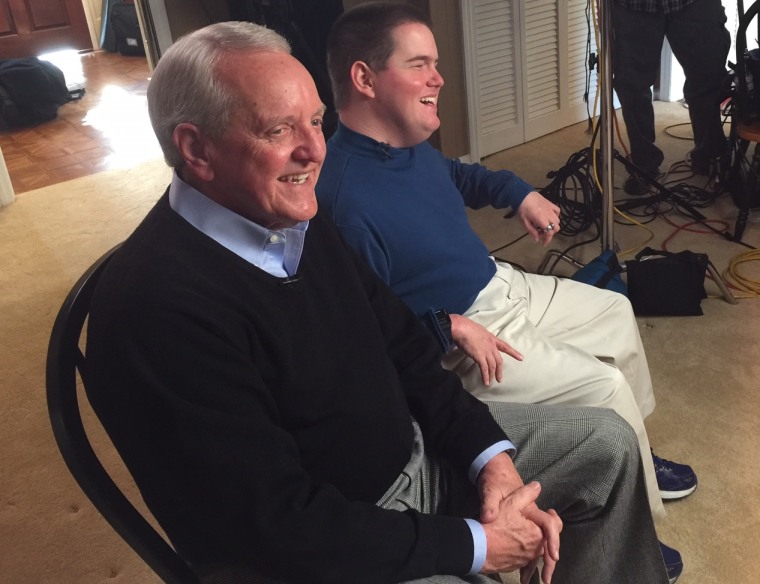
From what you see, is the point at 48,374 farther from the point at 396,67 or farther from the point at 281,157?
the point at 396,67

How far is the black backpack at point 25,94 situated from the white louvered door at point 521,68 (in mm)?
3272

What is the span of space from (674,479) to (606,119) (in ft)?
3.69

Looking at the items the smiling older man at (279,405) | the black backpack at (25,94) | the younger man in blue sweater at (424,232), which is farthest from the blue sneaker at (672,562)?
the black backpack at (25,94)

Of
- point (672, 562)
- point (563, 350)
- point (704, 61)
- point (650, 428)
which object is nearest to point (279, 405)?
point (563, 350)

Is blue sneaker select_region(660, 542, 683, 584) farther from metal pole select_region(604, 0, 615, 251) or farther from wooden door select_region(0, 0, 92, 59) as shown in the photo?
wooden door select_region(0, 0, 92, 59)

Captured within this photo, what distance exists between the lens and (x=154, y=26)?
3213 millimetres

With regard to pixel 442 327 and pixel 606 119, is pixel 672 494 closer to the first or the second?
pixel 442 327

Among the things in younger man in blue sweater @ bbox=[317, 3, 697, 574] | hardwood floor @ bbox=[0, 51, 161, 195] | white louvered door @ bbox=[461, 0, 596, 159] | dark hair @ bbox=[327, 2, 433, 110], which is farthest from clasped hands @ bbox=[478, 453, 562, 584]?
hardwood floor @ bbox=[0, 51, 161, 195]

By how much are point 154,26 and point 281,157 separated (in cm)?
252

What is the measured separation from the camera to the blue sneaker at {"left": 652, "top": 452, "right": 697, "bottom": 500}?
65.2 inches

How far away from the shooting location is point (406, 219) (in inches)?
56.4

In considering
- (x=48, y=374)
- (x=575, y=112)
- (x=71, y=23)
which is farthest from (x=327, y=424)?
(x=71, y=23)

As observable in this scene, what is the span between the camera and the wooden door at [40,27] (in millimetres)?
7285

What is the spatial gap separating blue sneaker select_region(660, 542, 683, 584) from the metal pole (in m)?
1.22
